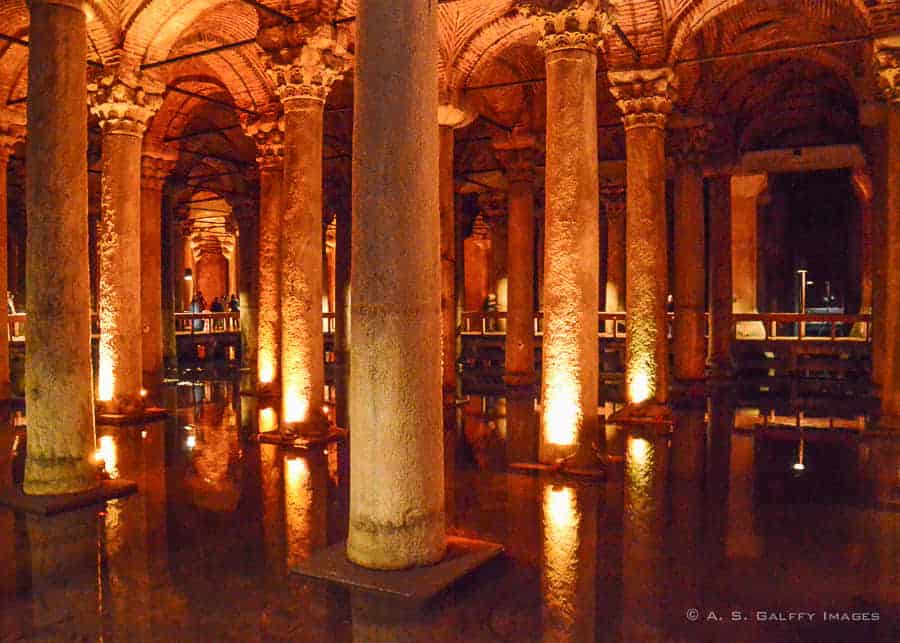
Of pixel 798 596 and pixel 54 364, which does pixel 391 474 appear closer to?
pixel 798 596

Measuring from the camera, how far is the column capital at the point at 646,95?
417 inches

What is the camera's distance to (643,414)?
10961 millimetres

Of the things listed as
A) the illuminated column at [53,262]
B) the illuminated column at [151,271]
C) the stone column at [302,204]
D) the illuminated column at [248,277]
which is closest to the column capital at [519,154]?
the stone column at [302,204]

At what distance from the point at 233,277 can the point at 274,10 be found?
26450 mm

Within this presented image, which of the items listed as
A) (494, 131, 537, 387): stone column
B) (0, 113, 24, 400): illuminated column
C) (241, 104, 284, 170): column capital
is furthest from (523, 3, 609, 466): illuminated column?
(0, 113, 24, 400): illuminated column

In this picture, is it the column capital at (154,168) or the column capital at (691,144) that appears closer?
the column capital at (691,144)

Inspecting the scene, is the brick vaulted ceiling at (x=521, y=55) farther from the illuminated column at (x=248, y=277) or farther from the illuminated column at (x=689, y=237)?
the illuminated column at (x=248, y=277)

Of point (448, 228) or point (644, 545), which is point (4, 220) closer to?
point (448, 228)

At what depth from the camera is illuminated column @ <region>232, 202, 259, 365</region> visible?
19.0 metres

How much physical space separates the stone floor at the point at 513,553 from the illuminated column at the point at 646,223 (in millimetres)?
2047

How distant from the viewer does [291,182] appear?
30.6 feet

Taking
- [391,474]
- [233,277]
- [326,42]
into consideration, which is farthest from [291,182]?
[233,277]

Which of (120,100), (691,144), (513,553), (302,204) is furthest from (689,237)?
(513,553)

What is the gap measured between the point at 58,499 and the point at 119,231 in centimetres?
512
